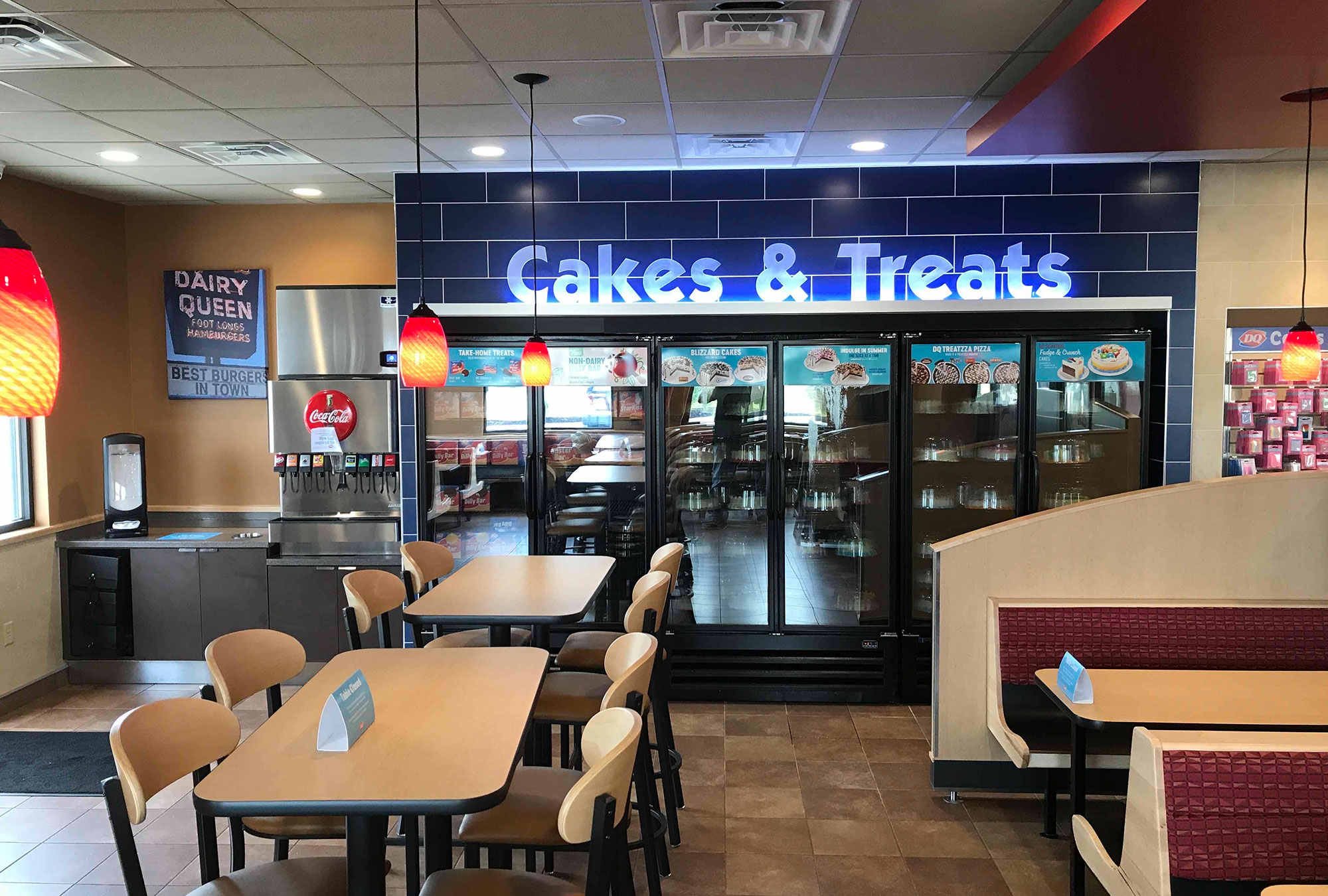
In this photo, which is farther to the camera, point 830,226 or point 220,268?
point 220,268

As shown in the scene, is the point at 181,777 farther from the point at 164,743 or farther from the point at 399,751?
the point at 399,751

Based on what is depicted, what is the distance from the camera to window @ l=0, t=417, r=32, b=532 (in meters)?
5.32

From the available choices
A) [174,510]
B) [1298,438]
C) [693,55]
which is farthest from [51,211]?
[1298,438]

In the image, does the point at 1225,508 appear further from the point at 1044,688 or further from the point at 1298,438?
the point at 1298,438

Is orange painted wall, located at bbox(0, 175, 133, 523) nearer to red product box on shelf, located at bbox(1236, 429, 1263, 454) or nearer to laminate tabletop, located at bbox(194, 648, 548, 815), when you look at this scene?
laminate tabletop, located at bbox(194, 648, 548, 815)

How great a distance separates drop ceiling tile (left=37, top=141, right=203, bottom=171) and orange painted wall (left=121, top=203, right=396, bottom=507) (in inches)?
44.5

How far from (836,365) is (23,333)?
4.16 metres

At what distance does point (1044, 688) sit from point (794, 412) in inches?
96.2

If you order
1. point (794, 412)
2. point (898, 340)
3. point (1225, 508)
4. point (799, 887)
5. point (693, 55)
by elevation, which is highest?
point (693, 55)

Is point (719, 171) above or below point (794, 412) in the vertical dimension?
above

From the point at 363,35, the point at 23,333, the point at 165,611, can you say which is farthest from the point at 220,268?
the point at 23,333

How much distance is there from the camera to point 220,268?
6.30 meters

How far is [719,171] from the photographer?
545 cm

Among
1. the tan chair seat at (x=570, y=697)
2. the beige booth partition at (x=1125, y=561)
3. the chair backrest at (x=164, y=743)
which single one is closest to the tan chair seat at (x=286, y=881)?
the chair backrest at (x=164, y=743)
